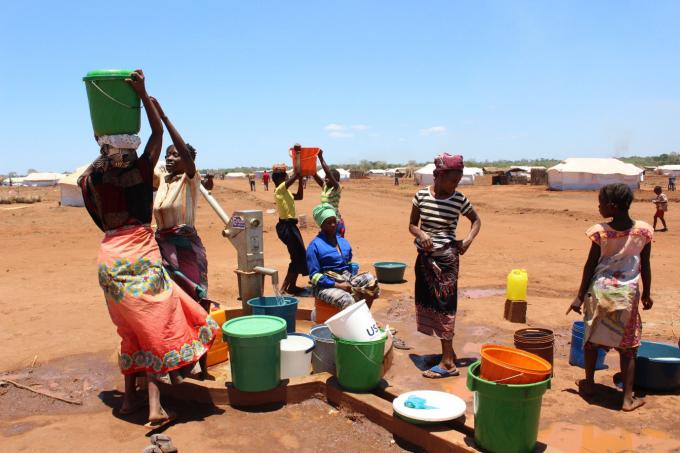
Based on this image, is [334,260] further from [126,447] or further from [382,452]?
[126,447]

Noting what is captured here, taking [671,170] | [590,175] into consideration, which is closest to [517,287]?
[590,175]

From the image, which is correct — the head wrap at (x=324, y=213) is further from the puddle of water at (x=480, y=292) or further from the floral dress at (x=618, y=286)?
the puddle of water at (x=480, y=292)

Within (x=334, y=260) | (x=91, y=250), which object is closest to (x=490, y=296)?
(x=334, y=260)

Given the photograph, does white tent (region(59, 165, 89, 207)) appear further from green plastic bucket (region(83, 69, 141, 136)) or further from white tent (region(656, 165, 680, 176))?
white tent (region(656, 165, 680, 176))

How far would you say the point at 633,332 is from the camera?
3.61 m

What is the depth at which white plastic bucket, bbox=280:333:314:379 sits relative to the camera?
3984mm

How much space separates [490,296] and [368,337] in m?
3.76

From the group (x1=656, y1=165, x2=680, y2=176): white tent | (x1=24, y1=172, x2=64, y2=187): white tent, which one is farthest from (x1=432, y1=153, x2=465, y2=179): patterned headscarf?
(x1=24, y1=172, x2=64, y2=187): white tent

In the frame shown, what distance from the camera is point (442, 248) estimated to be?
4129 mm

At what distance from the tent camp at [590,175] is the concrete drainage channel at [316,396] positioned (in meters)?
29.3

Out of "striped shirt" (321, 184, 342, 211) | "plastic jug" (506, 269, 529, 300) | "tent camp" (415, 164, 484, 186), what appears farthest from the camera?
"tent camp" (415, 164, 484, 186)

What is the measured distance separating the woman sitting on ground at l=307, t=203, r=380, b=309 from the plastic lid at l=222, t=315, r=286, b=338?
2.76ft

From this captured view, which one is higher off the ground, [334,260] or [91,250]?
[334,260]

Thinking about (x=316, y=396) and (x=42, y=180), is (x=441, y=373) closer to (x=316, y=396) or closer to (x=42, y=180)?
(x=316, y=396)
